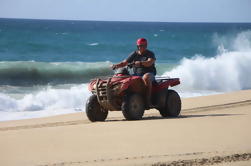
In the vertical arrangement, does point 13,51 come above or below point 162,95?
above

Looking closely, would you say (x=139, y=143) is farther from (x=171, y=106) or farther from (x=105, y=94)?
(x=171, y=106)

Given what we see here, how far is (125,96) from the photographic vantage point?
11.9m

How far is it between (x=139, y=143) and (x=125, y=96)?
2.70 meters

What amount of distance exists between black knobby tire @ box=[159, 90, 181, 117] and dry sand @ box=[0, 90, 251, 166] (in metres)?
0.44

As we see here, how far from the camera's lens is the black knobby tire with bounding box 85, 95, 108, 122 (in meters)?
12.4

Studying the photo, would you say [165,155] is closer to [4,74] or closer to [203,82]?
[203,82]

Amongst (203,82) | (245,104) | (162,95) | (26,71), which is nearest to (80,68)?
(26,71)

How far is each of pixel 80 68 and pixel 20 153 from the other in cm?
2654

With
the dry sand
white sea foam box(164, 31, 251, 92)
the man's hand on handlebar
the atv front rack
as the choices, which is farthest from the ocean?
the dry sand

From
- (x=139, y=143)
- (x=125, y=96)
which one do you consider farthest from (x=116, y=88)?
(x=139, y=143)

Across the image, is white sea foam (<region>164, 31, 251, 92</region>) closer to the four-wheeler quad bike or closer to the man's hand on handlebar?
the four-wheeler quad bike

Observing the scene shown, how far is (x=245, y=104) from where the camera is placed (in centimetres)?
1492

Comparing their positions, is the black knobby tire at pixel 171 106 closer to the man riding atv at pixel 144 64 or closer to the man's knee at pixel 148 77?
the man riding atv at pixel 144 64

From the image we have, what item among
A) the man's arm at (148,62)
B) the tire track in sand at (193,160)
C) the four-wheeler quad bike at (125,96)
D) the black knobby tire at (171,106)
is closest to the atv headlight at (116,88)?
the four-wheeler quad bike at (125,96)
